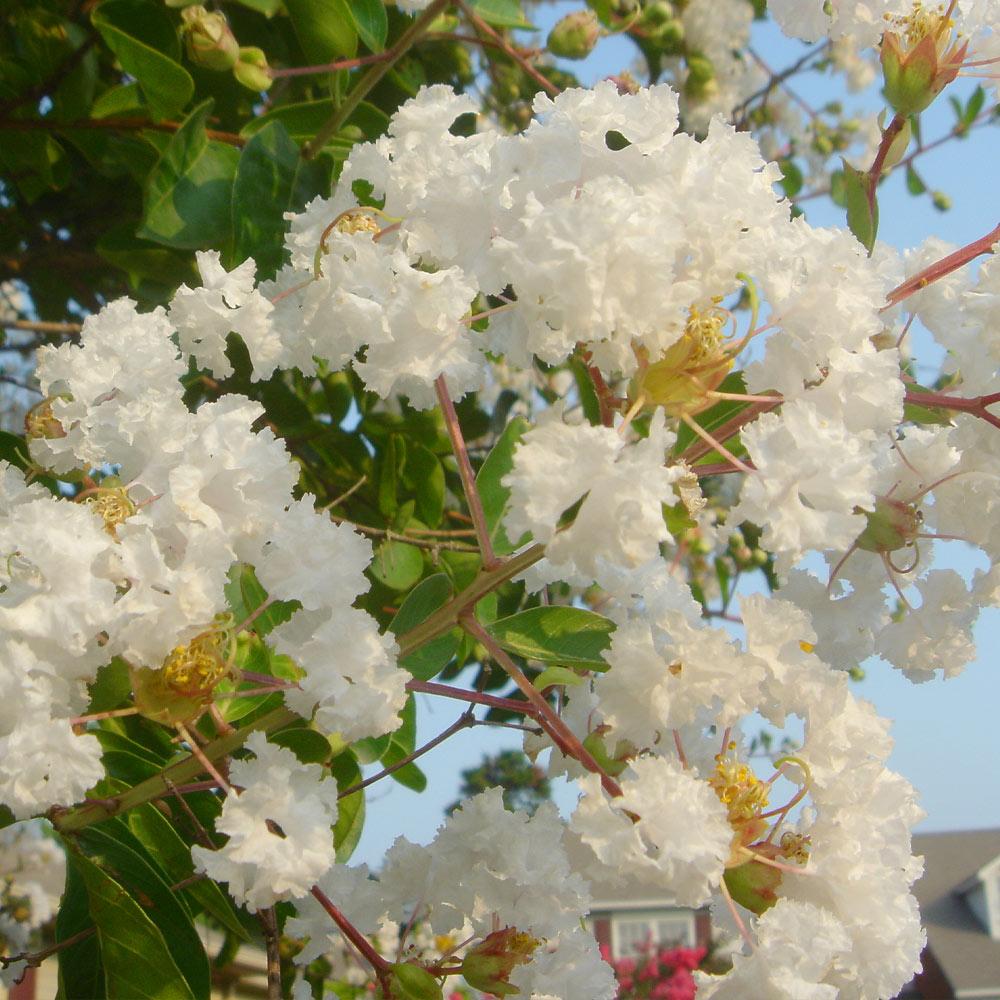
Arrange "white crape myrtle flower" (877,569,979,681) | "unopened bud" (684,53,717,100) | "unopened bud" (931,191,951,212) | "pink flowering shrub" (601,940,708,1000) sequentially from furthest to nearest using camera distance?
"pink flowering shrub" (601,940,708,1000)
"unopened bud" (931,191,951,212)
"unopened bud" (684,53,717,100)
"white crape myrtle flower" (877,569,979,681)

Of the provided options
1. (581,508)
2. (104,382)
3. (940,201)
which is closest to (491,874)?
(581,508)

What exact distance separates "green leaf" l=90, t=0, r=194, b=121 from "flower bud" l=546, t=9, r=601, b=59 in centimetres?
52

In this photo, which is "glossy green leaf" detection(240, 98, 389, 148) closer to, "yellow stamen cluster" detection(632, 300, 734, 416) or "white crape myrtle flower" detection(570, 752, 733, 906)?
"yellow stamen cluster" detection(632, 300, 734, 416)

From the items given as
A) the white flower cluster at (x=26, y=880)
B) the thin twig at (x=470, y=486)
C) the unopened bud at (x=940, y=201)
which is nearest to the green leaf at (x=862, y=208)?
the thin twig at (x=470, y=486)

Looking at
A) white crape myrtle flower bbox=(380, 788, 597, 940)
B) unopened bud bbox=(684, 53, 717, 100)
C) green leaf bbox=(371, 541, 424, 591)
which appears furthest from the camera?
unopened bud bbox=(684, 53, 717, 100)

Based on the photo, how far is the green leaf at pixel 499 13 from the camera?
158 cm

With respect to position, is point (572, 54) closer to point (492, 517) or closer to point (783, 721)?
point (492, 517)

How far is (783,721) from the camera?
32.4 inches

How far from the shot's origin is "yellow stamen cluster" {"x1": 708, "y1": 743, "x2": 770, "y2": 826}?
0.79m

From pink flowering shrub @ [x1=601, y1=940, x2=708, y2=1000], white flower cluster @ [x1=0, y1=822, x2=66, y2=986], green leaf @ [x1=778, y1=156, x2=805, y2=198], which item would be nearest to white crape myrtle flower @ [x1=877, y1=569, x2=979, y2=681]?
green leaf @ [x1=778, y1=156, x2=805, y2=198]

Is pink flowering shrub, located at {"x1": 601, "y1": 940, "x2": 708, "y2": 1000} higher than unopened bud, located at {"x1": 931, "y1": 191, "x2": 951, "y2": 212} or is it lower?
lower

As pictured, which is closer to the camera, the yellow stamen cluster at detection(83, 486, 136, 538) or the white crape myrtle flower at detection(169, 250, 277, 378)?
the yellow stamen cluster at detection(83, 486, 136, 538)

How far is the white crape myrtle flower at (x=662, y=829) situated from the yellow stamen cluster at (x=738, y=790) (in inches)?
2.0

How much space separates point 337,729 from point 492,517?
0.37m
